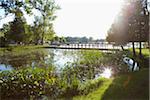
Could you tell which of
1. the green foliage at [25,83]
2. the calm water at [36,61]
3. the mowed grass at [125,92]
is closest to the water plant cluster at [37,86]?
the green foliage at [25,83]

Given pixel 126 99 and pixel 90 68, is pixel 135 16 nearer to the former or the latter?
pixel 90 68

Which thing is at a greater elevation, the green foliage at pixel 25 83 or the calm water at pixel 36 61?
the green foliage at pixel 25 83

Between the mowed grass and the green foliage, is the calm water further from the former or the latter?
the mowed grass

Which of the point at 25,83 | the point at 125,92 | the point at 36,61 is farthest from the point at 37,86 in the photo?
the point at 36,61

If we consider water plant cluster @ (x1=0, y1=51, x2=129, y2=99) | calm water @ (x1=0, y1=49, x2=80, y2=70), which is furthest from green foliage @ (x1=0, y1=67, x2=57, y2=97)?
calm water @ (x1=0, y1=49, x2=80, y2=70)

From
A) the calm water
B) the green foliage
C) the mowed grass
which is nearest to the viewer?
the mowed grass

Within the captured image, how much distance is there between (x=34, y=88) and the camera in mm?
13188

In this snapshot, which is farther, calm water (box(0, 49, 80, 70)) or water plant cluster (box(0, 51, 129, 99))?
calm water (box(0, 49, 80, 70))

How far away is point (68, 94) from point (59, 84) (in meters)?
0.89

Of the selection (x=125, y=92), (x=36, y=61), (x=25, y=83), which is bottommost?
(x=36, y=61)

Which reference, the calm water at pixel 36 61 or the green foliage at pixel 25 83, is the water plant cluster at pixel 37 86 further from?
the calm water at pixel 36 61

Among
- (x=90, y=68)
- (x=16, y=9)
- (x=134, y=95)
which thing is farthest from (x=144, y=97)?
(x=90, y=68)

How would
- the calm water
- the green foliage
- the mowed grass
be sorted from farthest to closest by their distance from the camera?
the calm water
the green foliage
the mowed grass

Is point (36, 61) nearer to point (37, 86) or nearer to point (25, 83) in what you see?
point (37, 86)
